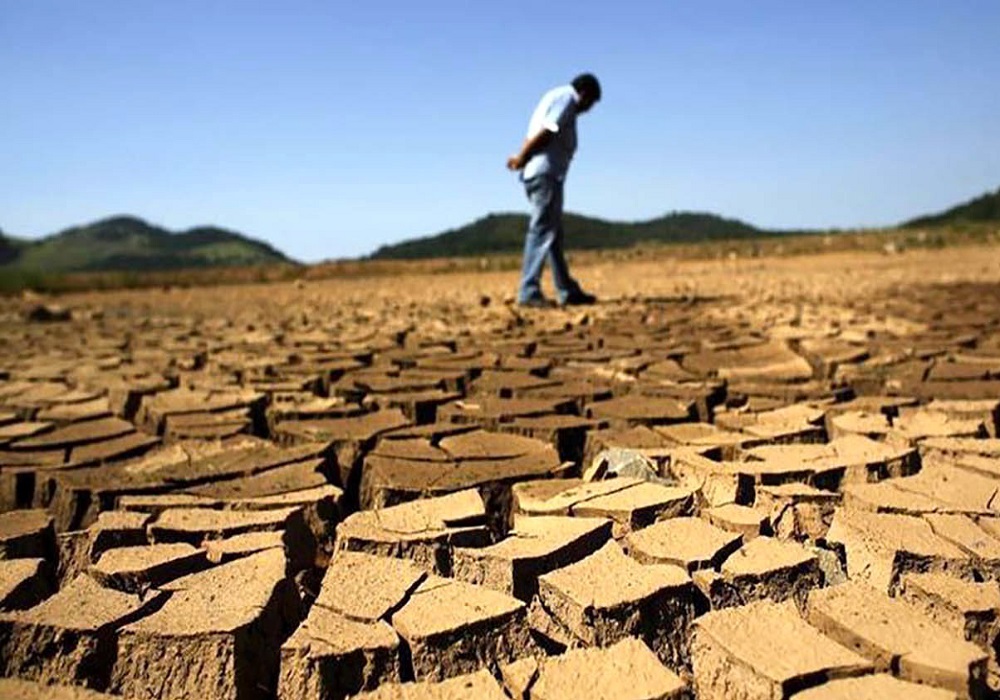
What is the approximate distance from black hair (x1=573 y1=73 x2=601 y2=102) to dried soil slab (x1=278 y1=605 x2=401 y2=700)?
4.97m

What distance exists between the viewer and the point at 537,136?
5688 millimetres

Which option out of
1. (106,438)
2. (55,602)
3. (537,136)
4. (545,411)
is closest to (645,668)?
(55,602)

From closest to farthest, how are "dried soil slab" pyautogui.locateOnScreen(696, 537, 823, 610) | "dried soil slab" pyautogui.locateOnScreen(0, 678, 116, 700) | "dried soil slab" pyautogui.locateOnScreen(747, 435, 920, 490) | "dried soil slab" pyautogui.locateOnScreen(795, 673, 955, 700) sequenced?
"dried soil slab" pyautogui.locateOnScreen(795, 673, 955, 700) < "dried soil slab" pyautogui.locateOnScreen(0, 678, 116, 700) < "dried soil slab" pyautogui.locateOnScreen(696, 537, 823, 610) < "dried soil slab" pyautogui.locateOnScreen(747, 435, 920, 490)

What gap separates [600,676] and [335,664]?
1.26 ft

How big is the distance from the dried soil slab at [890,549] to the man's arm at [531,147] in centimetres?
434

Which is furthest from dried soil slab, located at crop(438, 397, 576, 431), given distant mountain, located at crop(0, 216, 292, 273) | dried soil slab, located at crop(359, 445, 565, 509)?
distant mountain, located at crop(0, 216, 292, 273)

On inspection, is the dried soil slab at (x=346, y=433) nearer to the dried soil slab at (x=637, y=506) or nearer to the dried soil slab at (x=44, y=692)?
the dried soil slab at (x=637, y=506)

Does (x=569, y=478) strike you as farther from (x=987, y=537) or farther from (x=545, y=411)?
(x=987, y=537)

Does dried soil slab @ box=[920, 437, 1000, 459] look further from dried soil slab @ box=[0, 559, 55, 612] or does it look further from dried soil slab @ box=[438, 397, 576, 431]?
dried soil slab @ box=[0, 559, 55, 612]

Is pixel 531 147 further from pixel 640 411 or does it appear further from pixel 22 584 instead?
pixel 22 584

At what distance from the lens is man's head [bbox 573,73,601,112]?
18.8 feet

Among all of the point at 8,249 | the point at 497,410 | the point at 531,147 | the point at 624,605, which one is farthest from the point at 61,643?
the point at 8,249

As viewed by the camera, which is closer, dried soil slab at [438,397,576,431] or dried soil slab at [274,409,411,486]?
dried soil slab at [274,409,411,486]

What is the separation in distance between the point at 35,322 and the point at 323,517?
7.14 meters
